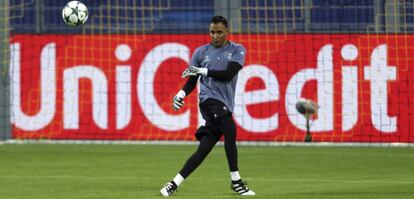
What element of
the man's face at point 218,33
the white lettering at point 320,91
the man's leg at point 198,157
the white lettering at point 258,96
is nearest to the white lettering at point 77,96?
the white lettering at point 258,96

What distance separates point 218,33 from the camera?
1345 centimetres

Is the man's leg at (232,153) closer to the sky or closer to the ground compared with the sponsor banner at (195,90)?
closer to the ground

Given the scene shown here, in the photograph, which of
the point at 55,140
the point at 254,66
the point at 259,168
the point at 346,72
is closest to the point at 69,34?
the point at 55,140

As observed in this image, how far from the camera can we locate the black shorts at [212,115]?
532 inches

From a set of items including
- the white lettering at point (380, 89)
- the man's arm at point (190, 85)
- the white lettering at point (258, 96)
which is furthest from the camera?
the white lettering at point (258, 96)

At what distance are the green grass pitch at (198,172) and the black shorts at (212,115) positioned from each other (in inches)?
25.9

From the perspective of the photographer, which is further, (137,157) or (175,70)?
(175,70)

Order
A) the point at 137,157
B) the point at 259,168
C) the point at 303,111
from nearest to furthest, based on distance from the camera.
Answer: the point at 259,168 → the point at 137,157 → the point at 303,111

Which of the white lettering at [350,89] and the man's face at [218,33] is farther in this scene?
the white lettering at [350,89]

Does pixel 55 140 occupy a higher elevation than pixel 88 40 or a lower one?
lower

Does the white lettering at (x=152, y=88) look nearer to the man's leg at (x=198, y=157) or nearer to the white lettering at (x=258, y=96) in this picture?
the white lettering at (x=258, y=96)

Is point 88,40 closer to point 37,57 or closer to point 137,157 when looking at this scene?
point 37,57

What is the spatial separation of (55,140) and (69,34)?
2.04m

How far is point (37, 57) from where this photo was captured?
2370 centimetres
